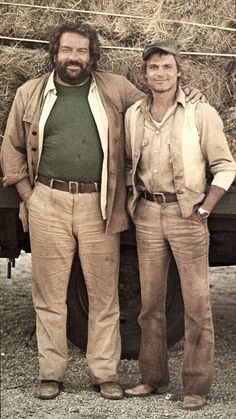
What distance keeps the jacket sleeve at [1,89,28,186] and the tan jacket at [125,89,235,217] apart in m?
0.70

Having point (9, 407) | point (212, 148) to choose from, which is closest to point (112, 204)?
point (212, 148)

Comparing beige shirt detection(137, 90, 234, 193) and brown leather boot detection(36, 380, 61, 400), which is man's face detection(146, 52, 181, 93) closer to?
beige shirt detection(137, 90, 234, 193)

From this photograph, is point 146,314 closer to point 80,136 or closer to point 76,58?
point 80,136

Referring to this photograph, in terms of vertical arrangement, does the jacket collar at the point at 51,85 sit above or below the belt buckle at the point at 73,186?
above

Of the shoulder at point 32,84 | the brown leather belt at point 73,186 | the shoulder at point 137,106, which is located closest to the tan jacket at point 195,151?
the shoulder at point 137,106

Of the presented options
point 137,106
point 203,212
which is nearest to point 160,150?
point 137,106

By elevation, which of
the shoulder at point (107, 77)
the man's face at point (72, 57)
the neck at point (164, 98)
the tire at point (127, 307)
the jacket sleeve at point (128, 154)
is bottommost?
the tire at point (127, 307)

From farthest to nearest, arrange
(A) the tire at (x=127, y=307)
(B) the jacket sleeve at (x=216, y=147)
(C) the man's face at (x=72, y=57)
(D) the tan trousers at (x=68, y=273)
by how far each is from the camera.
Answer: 1. (A) the tire at (x=127, y=307)
2. (D) the tan trousers at (x=68, y=273)
3. (C) the man's face at (x=72, y=57)
4. (B) the jacket sleeve at (x=216, y=147)

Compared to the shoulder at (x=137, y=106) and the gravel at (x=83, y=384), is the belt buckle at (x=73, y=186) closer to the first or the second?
the shoulder at (x=137, y=106)

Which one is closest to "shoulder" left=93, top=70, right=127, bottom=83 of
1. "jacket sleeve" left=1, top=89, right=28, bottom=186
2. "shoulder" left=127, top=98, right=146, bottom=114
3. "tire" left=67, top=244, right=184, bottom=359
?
"shoulder" left=127, top=98, right=146, bottom=114

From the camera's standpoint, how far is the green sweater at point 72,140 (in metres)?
6.36

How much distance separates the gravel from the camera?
6.20 meters

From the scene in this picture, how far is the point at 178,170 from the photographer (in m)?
6.15

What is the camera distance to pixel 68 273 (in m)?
6.57
